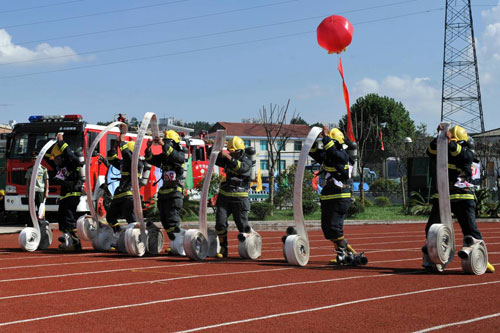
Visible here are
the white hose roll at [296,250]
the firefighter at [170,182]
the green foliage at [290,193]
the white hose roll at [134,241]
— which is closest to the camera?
the white hose roll at [296,250]

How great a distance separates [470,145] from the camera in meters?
10.5

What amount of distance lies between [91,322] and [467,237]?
5670mm

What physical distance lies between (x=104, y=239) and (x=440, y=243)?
6.74 metres

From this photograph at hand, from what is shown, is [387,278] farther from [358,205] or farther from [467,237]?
[358,205]

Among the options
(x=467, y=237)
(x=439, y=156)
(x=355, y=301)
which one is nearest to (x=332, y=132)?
(x=439, y=156)

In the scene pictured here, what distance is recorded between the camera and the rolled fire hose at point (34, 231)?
13.8 m

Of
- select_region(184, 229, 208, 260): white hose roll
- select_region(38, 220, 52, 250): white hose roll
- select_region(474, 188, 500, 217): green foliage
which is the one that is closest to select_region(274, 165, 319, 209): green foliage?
select_region(474, 188, 500, 217): green foliage

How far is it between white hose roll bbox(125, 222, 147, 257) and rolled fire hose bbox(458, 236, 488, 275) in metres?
5.64

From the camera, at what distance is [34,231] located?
46.0ft

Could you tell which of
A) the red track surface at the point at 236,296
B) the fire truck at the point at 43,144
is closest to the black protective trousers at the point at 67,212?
the red track surface at the point at 236,296

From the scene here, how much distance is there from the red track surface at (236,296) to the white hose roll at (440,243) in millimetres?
252

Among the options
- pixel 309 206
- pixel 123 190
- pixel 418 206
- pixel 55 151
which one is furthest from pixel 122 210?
pixel 418 206

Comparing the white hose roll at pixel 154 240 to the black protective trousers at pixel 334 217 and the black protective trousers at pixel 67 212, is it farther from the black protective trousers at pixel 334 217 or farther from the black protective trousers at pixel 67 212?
the black protective trousers at pixel 334 217

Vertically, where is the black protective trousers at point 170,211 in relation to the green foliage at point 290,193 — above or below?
below
